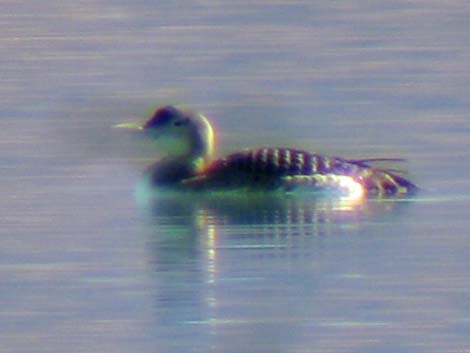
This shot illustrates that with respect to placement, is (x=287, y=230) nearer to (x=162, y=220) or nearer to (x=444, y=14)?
(x=162, y=220)

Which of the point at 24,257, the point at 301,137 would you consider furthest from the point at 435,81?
the point at 24,257

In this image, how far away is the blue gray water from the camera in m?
9.59

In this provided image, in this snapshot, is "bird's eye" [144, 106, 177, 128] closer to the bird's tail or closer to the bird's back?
the bird's back

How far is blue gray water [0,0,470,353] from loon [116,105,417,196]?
12cm

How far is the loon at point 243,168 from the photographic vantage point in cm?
1242

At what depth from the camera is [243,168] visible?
12.7 meters

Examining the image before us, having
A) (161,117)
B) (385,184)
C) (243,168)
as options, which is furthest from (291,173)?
(161,117)

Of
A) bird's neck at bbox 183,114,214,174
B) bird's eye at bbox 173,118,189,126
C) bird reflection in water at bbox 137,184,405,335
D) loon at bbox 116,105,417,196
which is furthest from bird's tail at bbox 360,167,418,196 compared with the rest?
bird's eye at bbox 173,118,189,126

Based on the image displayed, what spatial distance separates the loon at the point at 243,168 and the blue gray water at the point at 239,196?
0.12 meters

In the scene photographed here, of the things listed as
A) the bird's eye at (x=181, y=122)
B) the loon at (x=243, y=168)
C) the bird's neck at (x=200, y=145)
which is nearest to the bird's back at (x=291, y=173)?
the loon at (x=243, y=168)

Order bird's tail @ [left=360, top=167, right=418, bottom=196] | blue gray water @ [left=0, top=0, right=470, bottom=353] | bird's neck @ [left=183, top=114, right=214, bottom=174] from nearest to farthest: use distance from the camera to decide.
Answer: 1. blue gray water @ [left=0, top=0, right=470, bottom=353]
2. bird's tail @ [left=360, top=167, right=418, bottom=196]
3. bird's neck @ [left=183, top=114, right=214, bottom=174]

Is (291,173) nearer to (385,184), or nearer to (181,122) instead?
(385,184)

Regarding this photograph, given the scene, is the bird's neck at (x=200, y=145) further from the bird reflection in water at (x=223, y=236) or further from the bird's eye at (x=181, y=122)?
the bird reflection in water at (x=223, y=236)

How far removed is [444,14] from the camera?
57.9 ft
